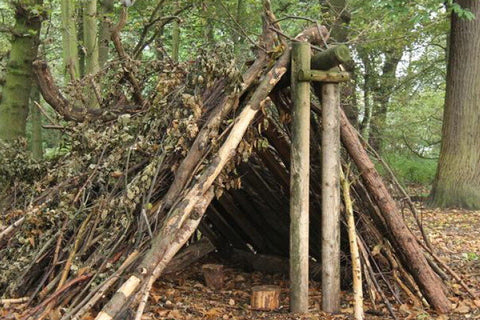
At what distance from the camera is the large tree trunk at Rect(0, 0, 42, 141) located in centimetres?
676

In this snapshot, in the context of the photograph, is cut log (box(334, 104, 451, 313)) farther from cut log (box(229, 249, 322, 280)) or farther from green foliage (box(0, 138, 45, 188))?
green foliage (box(0, 138, 45, 188))

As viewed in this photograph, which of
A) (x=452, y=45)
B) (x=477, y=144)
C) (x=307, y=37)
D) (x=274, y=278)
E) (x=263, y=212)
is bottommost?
(x=274, y=278)

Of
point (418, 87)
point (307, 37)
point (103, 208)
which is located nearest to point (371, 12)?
point (418, 87)

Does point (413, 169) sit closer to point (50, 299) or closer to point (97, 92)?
point (97, 92)

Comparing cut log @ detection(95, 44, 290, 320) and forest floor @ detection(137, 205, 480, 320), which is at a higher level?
cut log @ detection(95, 44, 290, 320)

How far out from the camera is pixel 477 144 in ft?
31.2

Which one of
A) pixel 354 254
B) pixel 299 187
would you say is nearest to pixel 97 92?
pixel 299 187

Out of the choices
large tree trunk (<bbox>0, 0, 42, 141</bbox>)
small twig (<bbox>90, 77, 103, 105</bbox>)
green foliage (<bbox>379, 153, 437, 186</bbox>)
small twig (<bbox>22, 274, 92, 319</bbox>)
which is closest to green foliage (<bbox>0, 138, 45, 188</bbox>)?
small twig (<bbox>90, 77, 103, 105</bbox>)

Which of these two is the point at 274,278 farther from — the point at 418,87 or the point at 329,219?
the point at 418,87

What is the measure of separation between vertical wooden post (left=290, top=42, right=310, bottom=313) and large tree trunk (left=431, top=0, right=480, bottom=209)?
21.2 ft

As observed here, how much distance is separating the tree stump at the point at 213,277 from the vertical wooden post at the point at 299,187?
3.59 feet

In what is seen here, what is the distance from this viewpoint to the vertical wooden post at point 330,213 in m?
4.10

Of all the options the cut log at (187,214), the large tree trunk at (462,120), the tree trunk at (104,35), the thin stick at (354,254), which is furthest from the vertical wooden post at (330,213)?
the large tree trunk at (462,120)

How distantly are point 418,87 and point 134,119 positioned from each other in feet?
44.1
